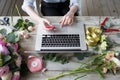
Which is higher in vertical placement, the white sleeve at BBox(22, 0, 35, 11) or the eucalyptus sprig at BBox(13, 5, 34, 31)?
the white sleeve at BBox(22, 0, 35, 11)

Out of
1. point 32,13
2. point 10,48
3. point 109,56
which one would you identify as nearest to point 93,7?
point 32,13

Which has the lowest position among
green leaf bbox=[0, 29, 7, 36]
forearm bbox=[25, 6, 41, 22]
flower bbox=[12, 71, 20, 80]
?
flower bbox=[12, 71, 20, 80]

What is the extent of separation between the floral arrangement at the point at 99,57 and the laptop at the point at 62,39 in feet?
0.15

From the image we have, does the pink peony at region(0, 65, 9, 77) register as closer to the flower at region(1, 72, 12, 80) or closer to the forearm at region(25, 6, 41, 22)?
the flower at region(1, 72, 12, 80)

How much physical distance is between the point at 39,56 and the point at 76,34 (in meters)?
0.23

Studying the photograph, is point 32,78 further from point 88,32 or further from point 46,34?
point 88,32

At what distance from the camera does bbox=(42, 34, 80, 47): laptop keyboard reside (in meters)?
1.02

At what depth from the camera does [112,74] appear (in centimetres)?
93

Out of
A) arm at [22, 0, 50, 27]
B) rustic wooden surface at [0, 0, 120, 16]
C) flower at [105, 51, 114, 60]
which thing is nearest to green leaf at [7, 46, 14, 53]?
arm at [22, 0, 50, 27]

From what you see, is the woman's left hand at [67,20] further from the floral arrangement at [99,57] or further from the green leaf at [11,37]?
the green leaf at [11,37]

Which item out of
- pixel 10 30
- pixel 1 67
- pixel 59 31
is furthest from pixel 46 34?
pixel 1 67

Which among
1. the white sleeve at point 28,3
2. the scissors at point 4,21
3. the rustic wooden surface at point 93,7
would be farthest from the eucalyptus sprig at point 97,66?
the rustic wooden surface at point 93,7

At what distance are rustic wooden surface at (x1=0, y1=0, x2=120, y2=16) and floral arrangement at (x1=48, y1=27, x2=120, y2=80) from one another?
1.31 meters

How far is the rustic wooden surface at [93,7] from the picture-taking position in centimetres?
241
